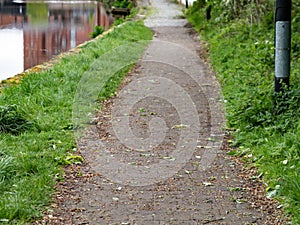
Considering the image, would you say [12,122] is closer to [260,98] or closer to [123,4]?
[260,98]

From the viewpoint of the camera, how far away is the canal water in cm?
1736

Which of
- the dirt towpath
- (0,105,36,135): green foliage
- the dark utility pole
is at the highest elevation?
the dark utility pole

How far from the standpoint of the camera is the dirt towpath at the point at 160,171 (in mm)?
4637

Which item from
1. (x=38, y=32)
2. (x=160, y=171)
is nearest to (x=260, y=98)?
(x=160, y=171)

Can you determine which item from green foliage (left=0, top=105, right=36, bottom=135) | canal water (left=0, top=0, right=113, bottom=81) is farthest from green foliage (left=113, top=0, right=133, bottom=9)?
green foliage (left=0, top=105, right=36, bottom=135)

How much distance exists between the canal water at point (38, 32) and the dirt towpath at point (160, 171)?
6766 mm

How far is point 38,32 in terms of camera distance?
2414cm

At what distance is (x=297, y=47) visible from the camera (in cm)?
1102

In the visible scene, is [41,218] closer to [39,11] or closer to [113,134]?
[113,134]

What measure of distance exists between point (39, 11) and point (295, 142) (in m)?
31.5

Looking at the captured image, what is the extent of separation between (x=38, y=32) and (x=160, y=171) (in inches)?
759

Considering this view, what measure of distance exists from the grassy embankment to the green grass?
1.65m

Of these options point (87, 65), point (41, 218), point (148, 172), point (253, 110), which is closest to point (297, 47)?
point (87, 65)

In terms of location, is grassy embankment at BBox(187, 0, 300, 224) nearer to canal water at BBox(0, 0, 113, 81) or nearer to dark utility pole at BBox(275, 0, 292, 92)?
dark utility pole at BBox(275, 0, 292, 92)
